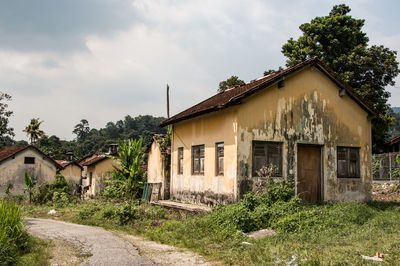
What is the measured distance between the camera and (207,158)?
46.5 ft

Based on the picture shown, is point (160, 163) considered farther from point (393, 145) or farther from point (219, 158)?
point (393, 145)

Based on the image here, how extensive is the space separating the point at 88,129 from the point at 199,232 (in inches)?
3391

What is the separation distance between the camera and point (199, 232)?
407 inches

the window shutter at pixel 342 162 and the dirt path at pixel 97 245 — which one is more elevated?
the window shutter at pixel 342 162

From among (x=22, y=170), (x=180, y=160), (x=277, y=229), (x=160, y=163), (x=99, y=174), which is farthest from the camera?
(x=99, y=174)

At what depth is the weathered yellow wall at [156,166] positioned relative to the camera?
17930mm

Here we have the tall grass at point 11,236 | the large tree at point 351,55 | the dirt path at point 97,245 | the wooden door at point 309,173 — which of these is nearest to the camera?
the tall grass at point 11,236

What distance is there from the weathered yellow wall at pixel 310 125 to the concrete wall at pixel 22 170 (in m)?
22.1

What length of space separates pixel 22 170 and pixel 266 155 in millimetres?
24815

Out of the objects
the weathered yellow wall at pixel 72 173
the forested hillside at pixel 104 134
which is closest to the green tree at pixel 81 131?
the forested hillside at pixel 104 134

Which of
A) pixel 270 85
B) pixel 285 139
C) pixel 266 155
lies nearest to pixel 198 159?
pixel 266 155

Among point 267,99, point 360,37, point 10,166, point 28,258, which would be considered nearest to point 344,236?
point 267,99

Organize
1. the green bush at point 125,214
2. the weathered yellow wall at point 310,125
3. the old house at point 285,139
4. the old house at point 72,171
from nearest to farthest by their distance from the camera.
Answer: the old house at point 285,139, the weathered yellow wall at point 310,125, the green bush at point 125,214, the old house at point 72,171

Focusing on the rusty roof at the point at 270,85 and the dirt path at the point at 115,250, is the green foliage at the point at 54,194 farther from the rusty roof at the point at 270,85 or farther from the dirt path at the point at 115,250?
the dirt path at the point at 115,250
